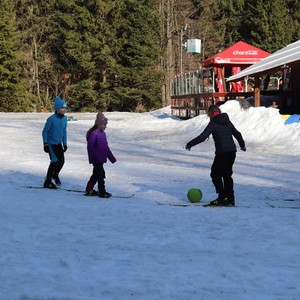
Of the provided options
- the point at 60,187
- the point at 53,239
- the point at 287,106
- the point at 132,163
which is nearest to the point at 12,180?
the point at 60,187

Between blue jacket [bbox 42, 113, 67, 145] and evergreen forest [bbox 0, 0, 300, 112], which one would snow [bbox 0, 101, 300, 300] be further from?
evergreen forest [bbox 0, 0, 300, 112]

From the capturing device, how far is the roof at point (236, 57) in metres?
27.4

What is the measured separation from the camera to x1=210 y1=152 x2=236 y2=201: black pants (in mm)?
7767

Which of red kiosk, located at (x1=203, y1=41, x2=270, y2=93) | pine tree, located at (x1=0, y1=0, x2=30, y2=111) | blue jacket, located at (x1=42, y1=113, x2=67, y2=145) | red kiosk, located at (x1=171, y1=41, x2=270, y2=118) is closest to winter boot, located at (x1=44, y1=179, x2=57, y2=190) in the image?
blue jacket, located at (x1=42, y1=113, x2=67, y2=145)

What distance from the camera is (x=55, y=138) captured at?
9.26 meters

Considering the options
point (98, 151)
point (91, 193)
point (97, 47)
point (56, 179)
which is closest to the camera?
point (98, 151)

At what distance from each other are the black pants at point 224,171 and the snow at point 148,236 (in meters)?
0.39

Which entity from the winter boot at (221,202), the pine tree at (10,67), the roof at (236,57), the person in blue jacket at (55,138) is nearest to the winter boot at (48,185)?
the person in blue jacket at (55,138)

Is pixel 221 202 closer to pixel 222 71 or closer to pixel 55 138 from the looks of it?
pixel 55 138

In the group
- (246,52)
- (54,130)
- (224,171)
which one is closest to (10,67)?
(246,52)

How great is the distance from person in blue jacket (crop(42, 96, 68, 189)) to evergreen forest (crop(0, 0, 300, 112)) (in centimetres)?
3977

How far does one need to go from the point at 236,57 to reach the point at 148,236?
923 inches

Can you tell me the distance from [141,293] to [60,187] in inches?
231

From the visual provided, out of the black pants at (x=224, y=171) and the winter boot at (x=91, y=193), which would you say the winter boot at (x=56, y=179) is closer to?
the winter boot at (x=91, y=193)
